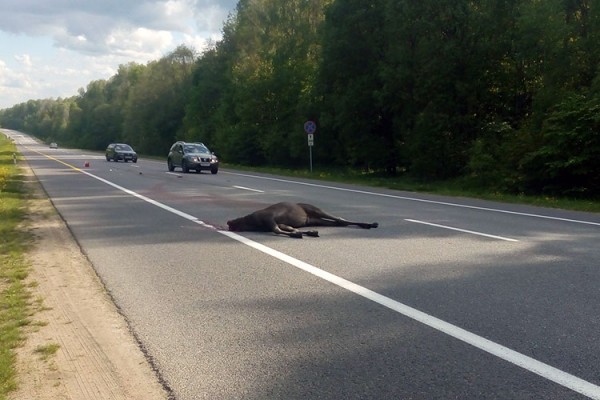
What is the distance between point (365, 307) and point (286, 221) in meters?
5.68

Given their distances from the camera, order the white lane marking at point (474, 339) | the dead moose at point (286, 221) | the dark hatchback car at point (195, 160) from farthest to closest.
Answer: the dark hatchback car at point (195, 160), the dead moose at point (286, 221), the white lane marking at point (474, 339)

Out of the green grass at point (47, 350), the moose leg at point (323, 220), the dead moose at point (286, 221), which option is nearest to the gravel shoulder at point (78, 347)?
the green grass at point (47, 350)

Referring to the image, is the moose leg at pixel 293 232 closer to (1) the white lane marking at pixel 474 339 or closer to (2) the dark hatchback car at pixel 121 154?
(1) the white lane marking at pixel 474 339

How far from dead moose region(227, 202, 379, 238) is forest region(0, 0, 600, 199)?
1196 cm

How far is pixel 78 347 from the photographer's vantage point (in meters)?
5.78

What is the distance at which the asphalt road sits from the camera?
4781 mm

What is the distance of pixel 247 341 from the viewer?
5.77 m

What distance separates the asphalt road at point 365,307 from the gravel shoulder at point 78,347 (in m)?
0.18

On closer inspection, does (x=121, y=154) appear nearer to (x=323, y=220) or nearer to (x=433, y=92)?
(x=433, y=92)

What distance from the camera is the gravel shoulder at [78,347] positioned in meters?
4.77

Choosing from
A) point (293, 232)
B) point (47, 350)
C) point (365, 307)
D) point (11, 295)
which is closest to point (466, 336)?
point (365, 307)

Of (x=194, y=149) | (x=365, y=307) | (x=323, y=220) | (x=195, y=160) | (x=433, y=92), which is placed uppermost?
(x=433, y=92)

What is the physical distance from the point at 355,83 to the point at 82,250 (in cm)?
2887

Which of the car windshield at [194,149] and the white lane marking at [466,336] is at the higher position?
the car windshield at [194,149]
